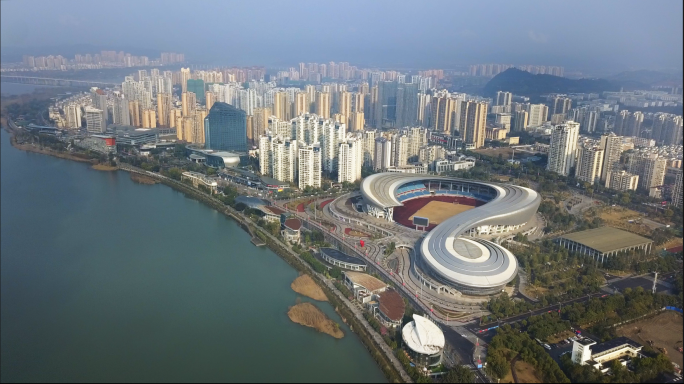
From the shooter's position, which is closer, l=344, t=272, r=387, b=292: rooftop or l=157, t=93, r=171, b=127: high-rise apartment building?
l=344, t=272, r=387, b=292: rooftop

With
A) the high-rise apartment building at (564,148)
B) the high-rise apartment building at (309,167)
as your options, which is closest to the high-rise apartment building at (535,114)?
the high-rise apartment building at (564,148)

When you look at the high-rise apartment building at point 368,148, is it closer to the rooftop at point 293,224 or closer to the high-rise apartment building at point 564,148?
the high-rise apartment building at point 564,148

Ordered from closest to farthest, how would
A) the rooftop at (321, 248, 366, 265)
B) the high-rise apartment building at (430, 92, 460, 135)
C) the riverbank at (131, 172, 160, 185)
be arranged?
the rooftop at (321, 248, 366, 265), the riverbank at (131, 172, 160, 185), the high-rise apartment building at (430, 92, 460, 135)

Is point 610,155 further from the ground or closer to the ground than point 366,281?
further from the ground

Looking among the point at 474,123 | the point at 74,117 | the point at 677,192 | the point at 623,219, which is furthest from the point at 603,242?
the point at 74,117

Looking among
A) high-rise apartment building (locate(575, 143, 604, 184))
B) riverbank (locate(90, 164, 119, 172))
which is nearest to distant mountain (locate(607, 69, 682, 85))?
high-rise apartment building (locate(575, 143, 604, 184))

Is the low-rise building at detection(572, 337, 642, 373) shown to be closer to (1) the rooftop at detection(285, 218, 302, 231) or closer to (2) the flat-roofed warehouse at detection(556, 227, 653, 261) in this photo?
(2) the flat-roofed warehouse at detection(556, 227, 653, 261)

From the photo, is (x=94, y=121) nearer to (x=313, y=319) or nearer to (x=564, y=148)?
(x=313, y=319)
